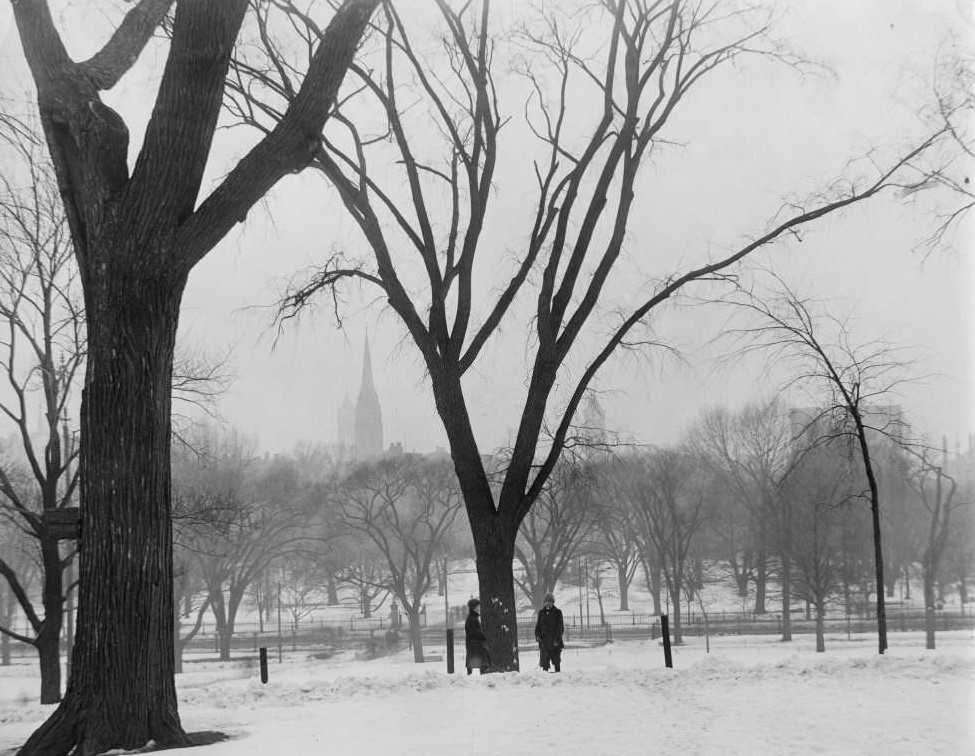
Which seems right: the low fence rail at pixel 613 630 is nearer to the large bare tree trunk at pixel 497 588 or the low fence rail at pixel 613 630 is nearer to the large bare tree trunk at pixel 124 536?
the large bare tree trunk at pixel 497 588

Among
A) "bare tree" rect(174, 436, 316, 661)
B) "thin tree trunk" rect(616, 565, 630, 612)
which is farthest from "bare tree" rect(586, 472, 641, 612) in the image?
"bare tree" rect(174, 436, 316, 661)

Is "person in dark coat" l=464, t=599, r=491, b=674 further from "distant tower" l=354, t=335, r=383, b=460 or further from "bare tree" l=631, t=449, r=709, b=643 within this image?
"distant tower" l=354, t=335, r=383, b=460

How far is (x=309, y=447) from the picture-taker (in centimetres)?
8588

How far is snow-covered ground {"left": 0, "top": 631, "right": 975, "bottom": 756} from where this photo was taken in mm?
6227

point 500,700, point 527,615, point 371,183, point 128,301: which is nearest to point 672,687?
point 500,700

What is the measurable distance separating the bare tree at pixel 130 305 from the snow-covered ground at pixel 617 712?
93 cm

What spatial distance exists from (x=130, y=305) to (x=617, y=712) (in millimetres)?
4920

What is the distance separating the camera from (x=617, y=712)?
757cm

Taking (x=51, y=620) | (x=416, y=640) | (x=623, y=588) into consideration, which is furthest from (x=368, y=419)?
(x=51, y=620)

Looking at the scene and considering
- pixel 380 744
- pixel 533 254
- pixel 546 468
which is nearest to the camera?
→ pixel 380 744

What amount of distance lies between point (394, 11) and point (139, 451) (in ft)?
27.1

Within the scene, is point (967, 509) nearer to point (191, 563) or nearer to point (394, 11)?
point (191, 563)

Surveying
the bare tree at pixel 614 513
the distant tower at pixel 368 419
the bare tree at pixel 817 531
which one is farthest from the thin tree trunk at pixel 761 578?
the distant tower at pixel 368 419

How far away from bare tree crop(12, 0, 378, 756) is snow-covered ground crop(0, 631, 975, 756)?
3.06 ft
